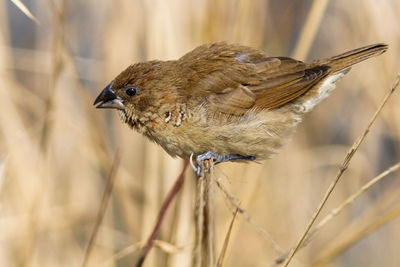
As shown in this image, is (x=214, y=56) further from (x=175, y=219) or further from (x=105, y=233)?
(x=105, y=233)

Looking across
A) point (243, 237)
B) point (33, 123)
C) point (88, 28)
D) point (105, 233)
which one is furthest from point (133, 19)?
point (243, 237)

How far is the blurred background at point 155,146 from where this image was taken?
3719 mm

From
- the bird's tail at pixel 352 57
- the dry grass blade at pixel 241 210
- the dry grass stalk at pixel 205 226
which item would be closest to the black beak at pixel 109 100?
the dry grass stalk at pixel 205 226

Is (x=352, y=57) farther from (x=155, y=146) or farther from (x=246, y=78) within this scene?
(x=155, y=146)

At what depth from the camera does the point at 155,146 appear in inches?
155

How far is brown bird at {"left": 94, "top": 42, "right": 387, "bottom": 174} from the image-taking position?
3078mm

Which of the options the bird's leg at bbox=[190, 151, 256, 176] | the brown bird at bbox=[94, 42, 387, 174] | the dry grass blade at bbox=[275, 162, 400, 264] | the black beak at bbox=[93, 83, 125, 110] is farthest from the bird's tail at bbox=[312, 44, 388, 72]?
the black beak at bbox=[93, 83, 125, 110]

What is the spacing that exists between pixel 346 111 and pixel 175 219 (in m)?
2.17

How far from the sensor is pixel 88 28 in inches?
191

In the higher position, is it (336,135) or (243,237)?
(336,135)

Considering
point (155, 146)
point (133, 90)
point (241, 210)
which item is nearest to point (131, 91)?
point (133, 90)

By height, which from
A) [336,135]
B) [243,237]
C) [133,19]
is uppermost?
[133,19]

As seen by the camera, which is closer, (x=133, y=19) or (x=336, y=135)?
(x=133, y=19)

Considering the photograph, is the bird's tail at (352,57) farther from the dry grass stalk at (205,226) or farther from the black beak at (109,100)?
the dry grass stalk at (205,226)
